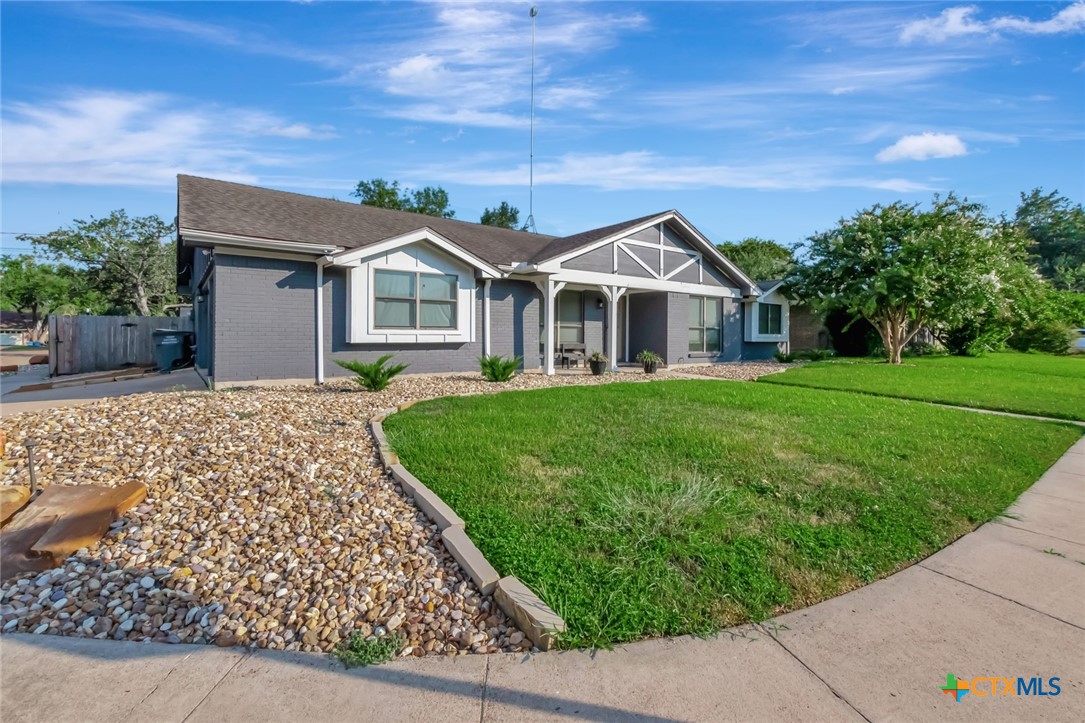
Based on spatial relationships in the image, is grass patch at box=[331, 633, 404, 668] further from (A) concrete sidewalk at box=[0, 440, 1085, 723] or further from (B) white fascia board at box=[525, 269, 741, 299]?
(B) white fascia board at box=[525, 269, 741, 299]

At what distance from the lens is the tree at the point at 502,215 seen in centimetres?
4297

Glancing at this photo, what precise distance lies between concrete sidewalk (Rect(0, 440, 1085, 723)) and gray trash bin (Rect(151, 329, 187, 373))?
13554 mm

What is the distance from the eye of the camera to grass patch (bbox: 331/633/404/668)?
2338mm

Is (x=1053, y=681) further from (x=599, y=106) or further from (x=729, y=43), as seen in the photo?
(x=599, y=106)

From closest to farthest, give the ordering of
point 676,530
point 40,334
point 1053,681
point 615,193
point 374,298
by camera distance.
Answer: point 1053,681 → point 676,530 → point 374,298 → point 615,193 → point 40,334

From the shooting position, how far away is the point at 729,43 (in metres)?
8.10

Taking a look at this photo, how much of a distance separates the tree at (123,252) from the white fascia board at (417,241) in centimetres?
2767

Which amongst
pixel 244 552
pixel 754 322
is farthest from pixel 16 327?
pixel 244 552

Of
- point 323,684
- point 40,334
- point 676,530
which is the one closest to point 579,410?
point 676,530

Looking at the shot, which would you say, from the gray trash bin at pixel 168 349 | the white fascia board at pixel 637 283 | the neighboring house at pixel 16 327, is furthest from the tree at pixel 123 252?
the white fascia board at pixel 637 283

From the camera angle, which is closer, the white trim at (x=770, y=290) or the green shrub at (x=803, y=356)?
the white trim at (x=770, y=290)

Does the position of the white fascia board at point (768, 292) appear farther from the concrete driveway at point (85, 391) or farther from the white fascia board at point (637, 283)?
the concrete driveway at point (85, 391)

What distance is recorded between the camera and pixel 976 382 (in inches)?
442

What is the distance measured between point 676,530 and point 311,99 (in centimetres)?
1182
